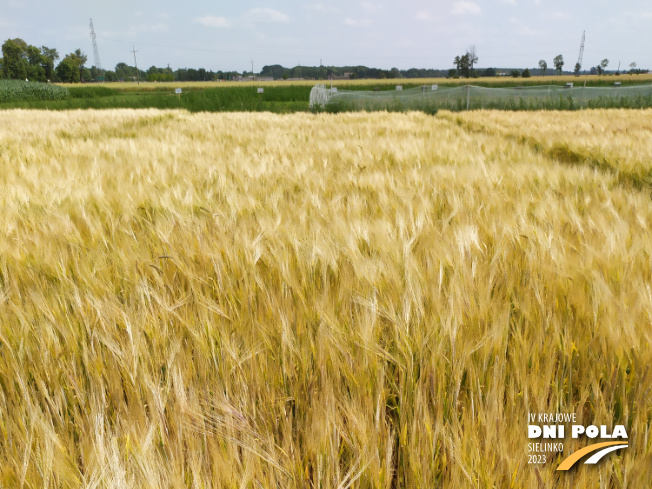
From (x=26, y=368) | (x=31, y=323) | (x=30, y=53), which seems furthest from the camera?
(x=30, y=53)

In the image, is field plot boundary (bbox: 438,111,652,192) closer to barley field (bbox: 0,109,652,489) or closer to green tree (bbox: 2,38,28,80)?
barley field (bbox: 0,109,652,489)

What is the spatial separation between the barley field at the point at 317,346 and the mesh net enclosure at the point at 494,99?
636 inches

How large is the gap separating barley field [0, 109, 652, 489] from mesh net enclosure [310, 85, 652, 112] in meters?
16.1

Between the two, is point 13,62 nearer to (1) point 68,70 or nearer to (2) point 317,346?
(1) point 68,70

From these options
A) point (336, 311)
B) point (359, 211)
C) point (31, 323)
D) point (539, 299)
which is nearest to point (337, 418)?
point (336, 311)

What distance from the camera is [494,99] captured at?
1734 cm

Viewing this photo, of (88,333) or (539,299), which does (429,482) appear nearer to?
(539,299)

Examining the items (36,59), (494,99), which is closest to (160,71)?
(36,59)

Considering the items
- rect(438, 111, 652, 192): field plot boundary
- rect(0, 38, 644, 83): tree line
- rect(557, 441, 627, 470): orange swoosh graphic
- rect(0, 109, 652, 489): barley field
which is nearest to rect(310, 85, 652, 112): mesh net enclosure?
rect(438, 111, 652, 192): field plot boundary

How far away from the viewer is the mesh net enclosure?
16.5 meters

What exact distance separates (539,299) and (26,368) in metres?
0.95

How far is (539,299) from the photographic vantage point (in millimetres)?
794

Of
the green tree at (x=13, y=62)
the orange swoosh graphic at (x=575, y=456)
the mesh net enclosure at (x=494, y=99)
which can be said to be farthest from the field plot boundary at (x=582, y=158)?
the green tree at (x=13, y=62)

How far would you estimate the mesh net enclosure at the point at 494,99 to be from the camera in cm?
1648
